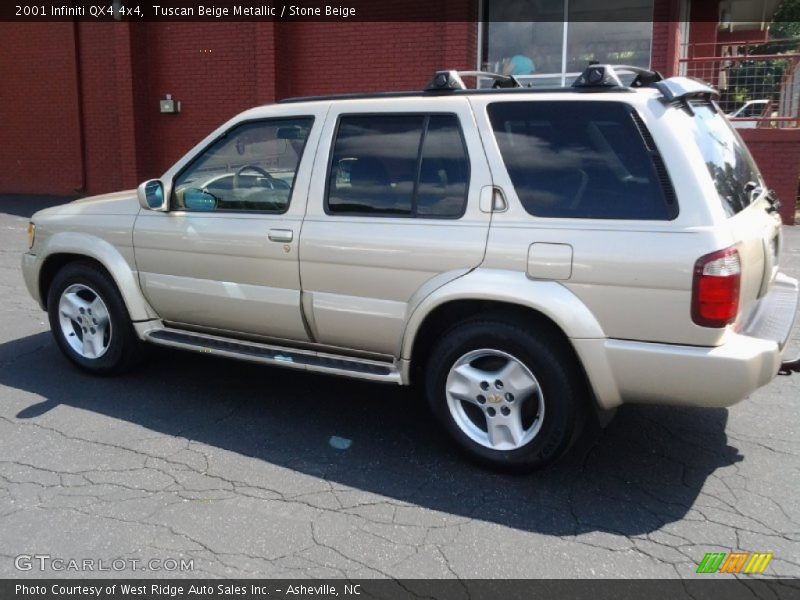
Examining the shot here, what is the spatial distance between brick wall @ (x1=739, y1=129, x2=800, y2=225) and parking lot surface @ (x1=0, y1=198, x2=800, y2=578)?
670cm

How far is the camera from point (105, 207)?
5172 millimetres

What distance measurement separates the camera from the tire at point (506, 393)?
3.71 meters

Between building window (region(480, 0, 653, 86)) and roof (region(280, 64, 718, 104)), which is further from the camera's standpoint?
building window (region(480, 0, 653, 86))

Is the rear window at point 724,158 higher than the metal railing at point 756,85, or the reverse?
the metal railing at point 756,85

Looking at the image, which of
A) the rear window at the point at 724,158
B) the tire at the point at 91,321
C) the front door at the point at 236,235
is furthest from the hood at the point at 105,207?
the rear window at the point at 724,158

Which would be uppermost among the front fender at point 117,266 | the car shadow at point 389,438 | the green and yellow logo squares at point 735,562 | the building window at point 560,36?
the building window at point 560,36

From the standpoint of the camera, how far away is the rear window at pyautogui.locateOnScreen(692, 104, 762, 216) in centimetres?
366

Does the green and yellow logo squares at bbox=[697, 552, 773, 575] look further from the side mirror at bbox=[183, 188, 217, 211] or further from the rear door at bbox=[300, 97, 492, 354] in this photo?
the side mirror at bbox=[183, 188, 217, 211]

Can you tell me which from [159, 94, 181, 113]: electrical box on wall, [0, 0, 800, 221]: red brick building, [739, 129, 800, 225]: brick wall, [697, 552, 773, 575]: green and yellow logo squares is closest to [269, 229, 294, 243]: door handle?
[697, 552, 773, 575]: green and yellow logo squares

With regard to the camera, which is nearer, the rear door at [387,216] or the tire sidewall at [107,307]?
the rear door at [387,216]

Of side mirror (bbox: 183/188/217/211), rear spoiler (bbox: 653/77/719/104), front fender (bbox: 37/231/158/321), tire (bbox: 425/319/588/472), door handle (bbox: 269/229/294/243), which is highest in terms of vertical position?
rear spoiler (bbox: 653/77/719/104)

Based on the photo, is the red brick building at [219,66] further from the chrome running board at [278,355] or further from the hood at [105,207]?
the chrome running board at [278,355]

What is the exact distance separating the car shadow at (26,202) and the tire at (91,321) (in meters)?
9.69
